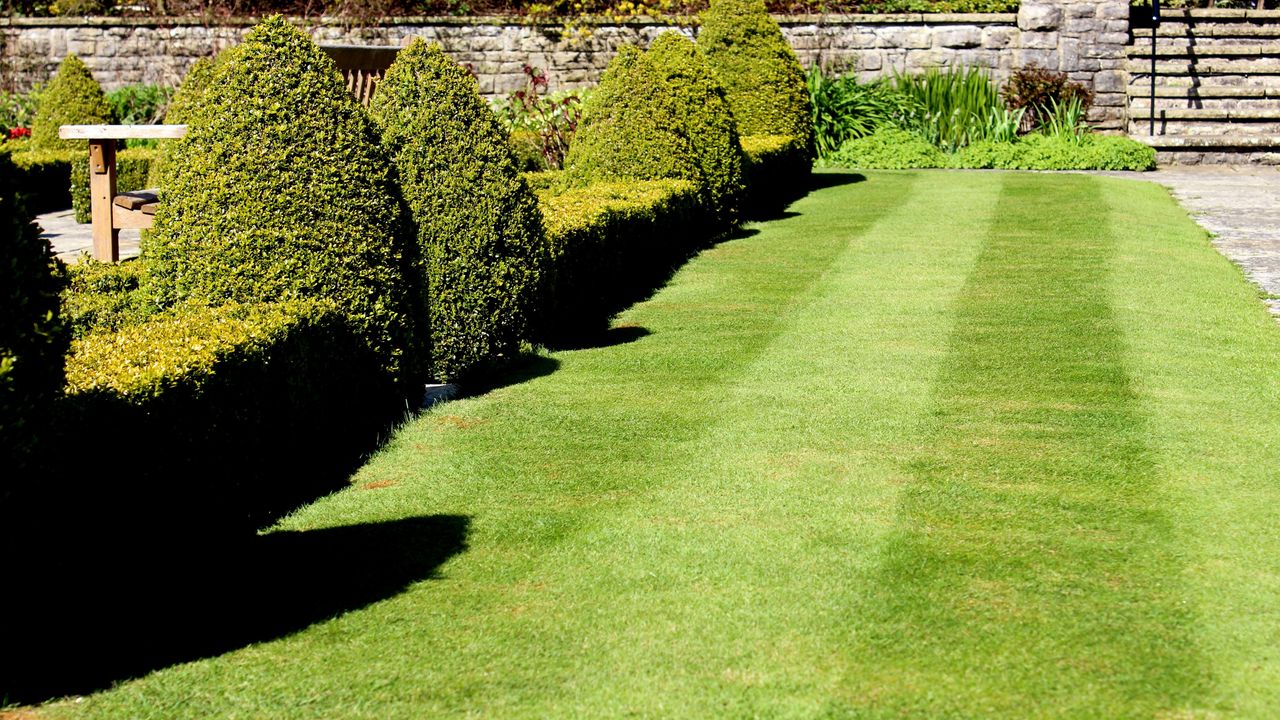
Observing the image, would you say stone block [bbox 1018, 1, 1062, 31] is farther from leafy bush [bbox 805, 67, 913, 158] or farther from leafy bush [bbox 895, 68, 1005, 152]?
leafy bush [bbox 805, 67, 913, 158]

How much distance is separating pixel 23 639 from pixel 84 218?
12.2m

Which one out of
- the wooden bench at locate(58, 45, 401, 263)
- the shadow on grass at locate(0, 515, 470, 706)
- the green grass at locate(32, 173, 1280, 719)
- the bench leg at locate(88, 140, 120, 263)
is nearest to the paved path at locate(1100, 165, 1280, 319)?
the green grass at locate(32, 173, 1280, 719)

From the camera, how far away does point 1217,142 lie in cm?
1981

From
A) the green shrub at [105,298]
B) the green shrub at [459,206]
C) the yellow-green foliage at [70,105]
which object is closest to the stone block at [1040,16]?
the yellow-green foliage at [70,105]

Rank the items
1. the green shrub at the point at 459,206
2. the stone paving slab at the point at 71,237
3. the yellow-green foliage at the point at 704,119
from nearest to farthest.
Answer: the green shrub at the point at 459,206
the yellow-green foliage at the point at 704,119
the stone paving slab at the point at 71,237

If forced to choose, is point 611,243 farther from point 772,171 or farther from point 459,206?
point 772,171

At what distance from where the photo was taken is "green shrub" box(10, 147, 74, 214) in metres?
16.7

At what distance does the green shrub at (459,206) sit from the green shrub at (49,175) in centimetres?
1010

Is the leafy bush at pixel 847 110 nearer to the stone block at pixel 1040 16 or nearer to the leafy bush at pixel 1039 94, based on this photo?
the leafy bush at pixel 1039 94

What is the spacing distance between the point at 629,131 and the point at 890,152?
8366 mm

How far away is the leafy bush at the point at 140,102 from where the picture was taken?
23.4 meters

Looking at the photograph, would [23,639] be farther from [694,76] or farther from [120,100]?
[120,100]

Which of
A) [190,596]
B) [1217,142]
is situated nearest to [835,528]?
[190,596]

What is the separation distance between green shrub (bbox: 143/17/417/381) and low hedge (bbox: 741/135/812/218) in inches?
302
